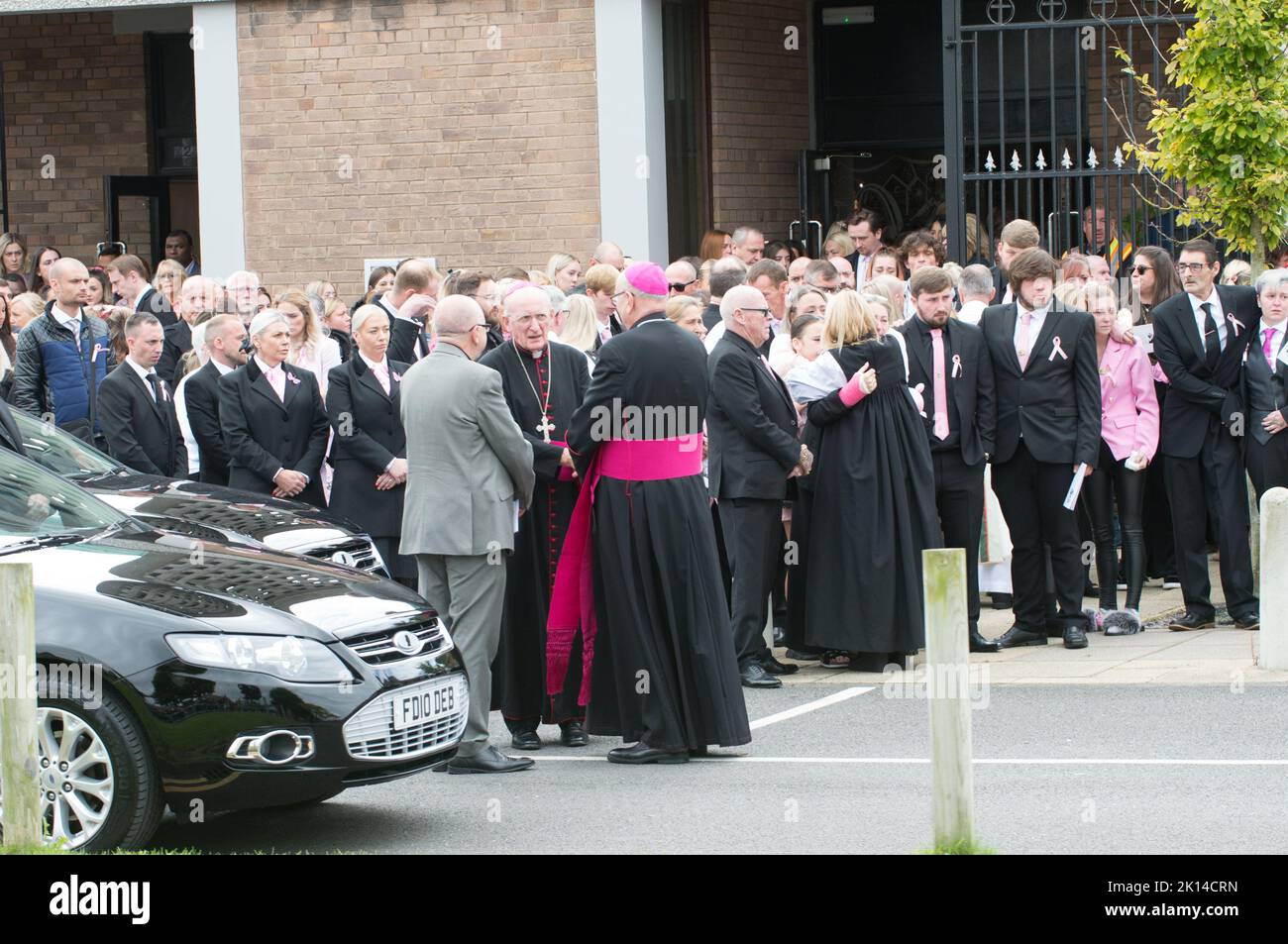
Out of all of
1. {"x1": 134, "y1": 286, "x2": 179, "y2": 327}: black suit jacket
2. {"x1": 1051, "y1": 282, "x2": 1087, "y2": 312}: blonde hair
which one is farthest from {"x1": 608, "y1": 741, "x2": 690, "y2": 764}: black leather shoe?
{"x1": 134, "y1": 286, "x2": 179, "y2": 327}: black suit jacket

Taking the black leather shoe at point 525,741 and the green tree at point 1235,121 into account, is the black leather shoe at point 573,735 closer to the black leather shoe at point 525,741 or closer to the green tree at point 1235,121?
the black leather shoe at point 525,741

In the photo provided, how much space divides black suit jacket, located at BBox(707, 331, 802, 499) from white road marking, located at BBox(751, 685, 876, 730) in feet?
3.71

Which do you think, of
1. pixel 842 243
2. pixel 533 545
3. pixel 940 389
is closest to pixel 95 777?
pixel 533 545

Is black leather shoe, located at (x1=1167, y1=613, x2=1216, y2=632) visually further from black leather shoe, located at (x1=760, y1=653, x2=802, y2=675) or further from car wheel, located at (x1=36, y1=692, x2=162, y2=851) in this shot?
car wheel, located at (x1=36, y1=692, x2=162, y2=851)

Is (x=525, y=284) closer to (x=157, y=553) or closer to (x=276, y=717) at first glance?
(x=157, y=553)

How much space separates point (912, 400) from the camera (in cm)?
1110

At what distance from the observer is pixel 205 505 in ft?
33.9

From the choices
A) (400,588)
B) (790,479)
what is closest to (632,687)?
(400,588)

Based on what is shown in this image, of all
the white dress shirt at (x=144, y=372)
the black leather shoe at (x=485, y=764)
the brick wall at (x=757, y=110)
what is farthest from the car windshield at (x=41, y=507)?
the brick wall at (x=757, y=110)

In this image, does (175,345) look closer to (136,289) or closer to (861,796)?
(136,289)

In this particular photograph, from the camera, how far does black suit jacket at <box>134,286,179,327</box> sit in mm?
14547

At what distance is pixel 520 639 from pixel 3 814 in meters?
3.27

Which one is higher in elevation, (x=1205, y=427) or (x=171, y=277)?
(x=171, y=277)

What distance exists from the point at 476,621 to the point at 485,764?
646 millimetres
